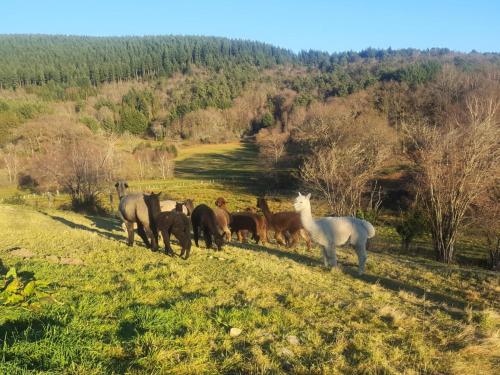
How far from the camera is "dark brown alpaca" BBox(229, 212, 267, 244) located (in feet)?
49.3

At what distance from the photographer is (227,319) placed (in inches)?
222

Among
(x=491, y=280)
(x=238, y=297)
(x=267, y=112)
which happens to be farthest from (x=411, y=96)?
(x=238, y=297)

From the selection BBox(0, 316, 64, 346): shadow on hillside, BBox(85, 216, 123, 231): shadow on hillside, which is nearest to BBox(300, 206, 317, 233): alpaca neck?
BBox(0, 316, 64, 346): shadow on hillside

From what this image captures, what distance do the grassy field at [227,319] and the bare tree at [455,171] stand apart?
11.8 metres

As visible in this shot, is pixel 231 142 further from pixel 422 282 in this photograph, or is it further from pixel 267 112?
pixel 422 282

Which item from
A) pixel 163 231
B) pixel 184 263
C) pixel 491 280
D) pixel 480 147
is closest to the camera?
pixel 184 263

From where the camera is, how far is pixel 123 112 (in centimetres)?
13488

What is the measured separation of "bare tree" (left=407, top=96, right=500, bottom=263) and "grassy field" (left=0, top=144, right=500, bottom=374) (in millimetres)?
11847

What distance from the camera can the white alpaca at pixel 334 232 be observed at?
1094cm

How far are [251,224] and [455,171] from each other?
13333 mm

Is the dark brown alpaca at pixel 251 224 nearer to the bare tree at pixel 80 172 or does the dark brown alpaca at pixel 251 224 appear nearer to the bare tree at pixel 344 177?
the bare tree at pixel 344 177

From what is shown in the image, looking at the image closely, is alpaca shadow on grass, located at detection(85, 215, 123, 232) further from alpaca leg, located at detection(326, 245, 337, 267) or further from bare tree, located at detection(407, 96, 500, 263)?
bare tree, located at detection(407, 96, 500, 263)

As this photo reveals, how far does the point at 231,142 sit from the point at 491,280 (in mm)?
123658

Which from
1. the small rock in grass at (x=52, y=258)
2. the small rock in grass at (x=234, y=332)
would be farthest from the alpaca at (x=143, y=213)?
the small rock in grass at (x=234, y=332)
